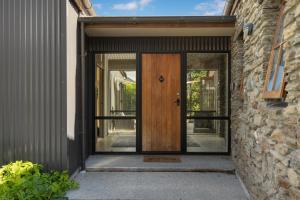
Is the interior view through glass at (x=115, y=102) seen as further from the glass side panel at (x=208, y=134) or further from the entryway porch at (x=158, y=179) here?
the glass side panel at (x=208, y=134)

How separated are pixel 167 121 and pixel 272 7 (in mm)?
3652

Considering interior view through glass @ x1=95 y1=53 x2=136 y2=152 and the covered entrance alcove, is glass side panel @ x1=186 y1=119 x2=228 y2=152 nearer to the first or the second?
the covered entrance alcove

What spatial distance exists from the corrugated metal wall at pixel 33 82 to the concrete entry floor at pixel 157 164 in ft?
3.55

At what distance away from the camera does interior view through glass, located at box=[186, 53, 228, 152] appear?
20.5 ft

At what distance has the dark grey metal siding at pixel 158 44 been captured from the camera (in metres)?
6.19

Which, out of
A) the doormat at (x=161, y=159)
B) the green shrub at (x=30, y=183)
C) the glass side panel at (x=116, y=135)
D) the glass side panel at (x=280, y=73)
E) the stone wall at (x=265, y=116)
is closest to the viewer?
the stone wall at (x=265, y=116)

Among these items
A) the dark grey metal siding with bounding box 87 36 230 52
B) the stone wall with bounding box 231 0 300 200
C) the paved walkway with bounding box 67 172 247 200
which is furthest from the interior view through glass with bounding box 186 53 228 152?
the paved walkway with bounding box 67 172 247 200

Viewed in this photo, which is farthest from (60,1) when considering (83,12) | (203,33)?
(203,33)

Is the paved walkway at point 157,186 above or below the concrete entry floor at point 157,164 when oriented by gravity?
below

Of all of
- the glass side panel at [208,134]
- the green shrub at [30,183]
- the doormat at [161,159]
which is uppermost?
the glass side panel at [208,134]

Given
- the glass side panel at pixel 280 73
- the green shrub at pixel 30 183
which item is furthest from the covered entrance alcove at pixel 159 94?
the glass side panel at pixel 280 73

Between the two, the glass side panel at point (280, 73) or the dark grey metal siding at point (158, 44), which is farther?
the dark grey metal siding at point (158, 44)

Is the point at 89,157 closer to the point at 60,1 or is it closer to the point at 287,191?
the point at 60,1

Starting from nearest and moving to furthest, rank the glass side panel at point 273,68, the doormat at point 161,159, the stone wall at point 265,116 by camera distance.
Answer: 1. the stone wall at point 265,116
2. the glass side panel at point 273,68
3. the doormat at point 161,159
